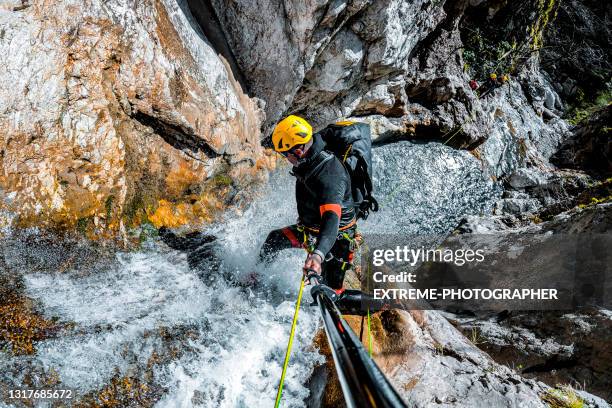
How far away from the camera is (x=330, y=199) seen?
4008 millimetres

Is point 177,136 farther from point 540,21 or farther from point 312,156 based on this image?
point 540,21

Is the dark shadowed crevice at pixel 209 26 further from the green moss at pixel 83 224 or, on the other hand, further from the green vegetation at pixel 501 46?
the green vegetation at pixel 501 46

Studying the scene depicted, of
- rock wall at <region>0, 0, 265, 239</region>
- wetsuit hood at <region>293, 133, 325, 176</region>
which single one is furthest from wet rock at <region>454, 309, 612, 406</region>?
rock wall at <region>0, 0, 265, 239</region>

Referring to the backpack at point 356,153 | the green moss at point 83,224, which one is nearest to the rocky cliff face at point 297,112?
the green moss at point 83,224

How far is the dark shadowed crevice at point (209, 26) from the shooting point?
19.5 ft

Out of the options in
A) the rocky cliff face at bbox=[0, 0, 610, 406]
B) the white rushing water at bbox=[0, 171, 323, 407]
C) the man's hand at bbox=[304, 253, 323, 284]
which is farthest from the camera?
the rocky cliff face at bbox=[0, 0, 610, 406]

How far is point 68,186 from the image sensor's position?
4.12 metres

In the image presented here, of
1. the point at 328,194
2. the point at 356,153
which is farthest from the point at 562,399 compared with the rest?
the point at 356,153

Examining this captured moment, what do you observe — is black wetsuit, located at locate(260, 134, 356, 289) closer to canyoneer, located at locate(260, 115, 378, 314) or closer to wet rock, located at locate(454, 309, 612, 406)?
canyoneer, located at locate(260, 115, 378, 314)

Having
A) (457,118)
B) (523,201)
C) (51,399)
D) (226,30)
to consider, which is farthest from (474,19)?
(51,399)

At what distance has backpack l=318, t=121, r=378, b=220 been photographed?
4629 mm

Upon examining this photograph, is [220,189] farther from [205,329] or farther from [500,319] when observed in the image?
[500,319]

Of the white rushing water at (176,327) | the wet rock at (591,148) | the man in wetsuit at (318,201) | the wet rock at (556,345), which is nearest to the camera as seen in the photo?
the white rushing water at (176,327)

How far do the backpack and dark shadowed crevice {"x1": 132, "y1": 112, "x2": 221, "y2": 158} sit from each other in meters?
1.98
